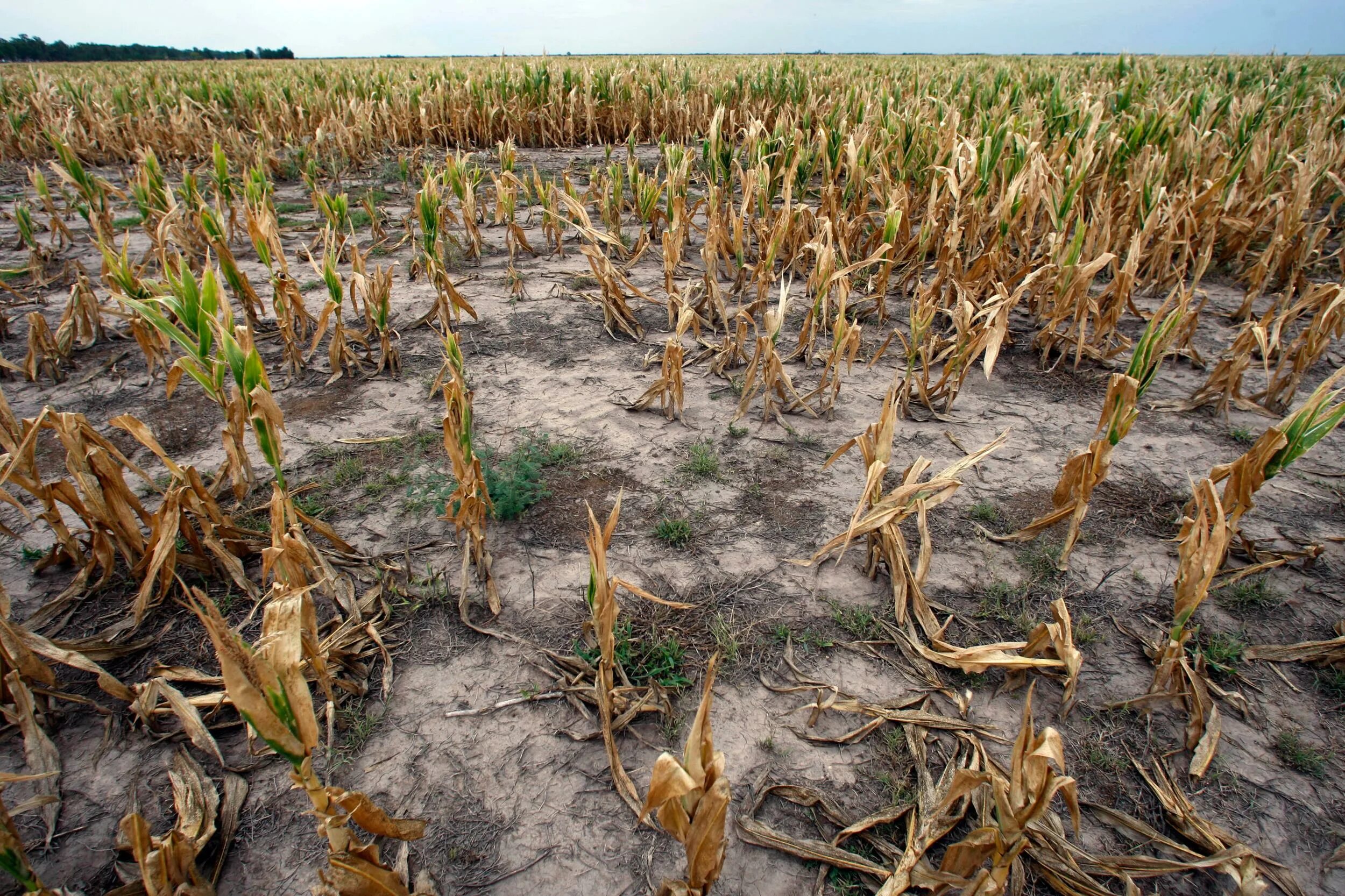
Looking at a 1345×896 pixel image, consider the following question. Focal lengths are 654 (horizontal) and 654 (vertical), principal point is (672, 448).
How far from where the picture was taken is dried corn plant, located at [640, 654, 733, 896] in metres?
1.13

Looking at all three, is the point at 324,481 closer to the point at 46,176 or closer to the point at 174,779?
the point at 174,779

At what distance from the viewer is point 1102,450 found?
208cm

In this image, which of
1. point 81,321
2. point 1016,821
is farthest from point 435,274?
point 1016,821

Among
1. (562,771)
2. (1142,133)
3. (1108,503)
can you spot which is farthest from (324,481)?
(1142,133)

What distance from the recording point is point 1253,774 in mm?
1659

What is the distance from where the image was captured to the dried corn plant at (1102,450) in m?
2.10

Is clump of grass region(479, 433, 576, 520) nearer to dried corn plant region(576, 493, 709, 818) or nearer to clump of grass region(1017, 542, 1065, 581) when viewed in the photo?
dried corn plant region(576, 493, 709, 818)

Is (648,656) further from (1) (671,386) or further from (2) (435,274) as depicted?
(2) (435,274)

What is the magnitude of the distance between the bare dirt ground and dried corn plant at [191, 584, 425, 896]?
0.84 ft

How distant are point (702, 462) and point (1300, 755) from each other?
198 cm

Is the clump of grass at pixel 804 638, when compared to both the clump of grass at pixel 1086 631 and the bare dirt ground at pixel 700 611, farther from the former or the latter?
the clump of grass at pixel 1086 631

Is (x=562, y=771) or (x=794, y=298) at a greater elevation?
(x=794, y=298)

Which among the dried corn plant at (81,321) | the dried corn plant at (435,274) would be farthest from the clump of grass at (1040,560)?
the dried corn plant at (81,321)

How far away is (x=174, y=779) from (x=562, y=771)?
94 cm
